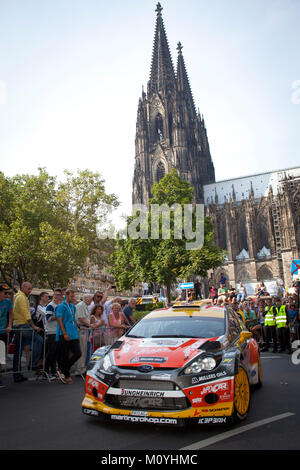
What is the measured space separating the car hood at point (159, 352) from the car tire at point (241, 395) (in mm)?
565

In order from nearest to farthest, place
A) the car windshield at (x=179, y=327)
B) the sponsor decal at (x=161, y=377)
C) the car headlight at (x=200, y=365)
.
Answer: the sponsor decal at (x=161, y=377) → the car headlight at (x=200, y=365) → the car windshield at (x=179, y=327)

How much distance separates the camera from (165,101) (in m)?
66.8

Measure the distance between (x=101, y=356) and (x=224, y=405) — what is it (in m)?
1.73

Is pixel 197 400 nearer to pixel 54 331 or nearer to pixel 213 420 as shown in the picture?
pixel 213 420

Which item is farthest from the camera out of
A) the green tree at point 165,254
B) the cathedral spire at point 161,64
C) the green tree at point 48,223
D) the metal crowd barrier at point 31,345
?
the cathedral spire at point 161,64

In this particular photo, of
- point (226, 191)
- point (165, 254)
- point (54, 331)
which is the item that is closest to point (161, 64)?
point (226, 191)

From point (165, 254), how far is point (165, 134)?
126 feet

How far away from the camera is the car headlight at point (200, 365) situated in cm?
433

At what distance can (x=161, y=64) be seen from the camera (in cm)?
7219

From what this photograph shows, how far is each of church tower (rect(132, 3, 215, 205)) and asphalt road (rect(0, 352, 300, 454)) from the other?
54259 millimetres

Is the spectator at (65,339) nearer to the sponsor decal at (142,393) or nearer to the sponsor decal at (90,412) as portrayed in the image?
the sponsor decal at (90,412)

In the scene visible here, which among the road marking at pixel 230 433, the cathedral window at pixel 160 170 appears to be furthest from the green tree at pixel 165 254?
the cathedral window at pixel 160 170

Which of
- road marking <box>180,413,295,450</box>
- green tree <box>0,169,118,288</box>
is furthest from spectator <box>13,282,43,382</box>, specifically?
green tree <box>0,169,118,288</box>
